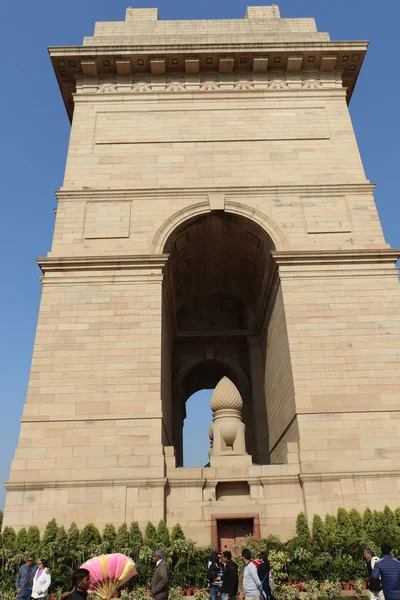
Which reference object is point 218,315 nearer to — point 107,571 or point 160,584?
point 160,584

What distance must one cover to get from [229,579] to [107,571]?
130 inches

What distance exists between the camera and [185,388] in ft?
90.8

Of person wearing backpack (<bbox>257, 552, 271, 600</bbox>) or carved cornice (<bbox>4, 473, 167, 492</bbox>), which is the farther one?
carved cornice (<bbox>4, 473, 167, 492</bbox>)

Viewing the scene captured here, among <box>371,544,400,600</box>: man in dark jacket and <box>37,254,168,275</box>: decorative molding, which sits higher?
<box>37,254,168,275</box>: decorative molding

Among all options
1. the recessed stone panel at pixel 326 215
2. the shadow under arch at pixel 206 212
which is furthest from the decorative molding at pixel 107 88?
the recessed stone panel at pixel 326 215

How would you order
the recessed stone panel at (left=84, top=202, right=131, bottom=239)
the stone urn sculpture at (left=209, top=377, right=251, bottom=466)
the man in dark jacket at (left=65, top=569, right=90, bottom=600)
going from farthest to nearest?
1. the recessed stone panel at (left=84, top=202, right=131, bottom=239)
2. the stone urn sculpture at (left=209, top=377, right=251, bottom=466)
3. the man in dark jacket at (left=65, top=569, right=90, bottom=600)

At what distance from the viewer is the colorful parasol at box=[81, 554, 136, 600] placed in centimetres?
628

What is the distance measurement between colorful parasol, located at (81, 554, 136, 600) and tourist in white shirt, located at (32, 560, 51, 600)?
→ 14.5 feet

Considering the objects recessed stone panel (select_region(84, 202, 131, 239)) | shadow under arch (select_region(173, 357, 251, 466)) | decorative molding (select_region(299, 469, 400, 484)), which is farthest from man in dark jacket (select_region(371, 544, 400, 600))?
shadow under arch (select_region(173, 357, 251, 466))

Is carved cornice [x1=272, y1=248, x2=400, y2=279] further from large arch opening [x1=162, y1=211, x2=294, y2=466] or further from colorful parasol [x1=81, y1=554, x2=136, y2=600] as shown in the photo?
colorful parasol [x1=81, y1=554, x2=136, y2=600]

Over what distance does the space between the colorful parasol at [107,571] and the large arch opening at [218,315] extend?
983cm

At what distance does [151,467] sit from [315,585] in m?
4.88

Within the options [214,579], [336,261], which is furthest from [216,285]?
[214,579]

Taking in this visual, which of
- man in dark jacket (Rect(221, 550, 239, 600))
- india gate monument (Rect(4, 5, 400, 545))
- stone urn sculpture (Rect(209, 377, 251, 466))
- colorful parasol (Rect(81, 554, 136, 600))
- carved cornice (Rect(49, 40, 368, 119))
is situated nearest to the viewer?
colorful parasol (Rect(81, 554, 136, 600))
